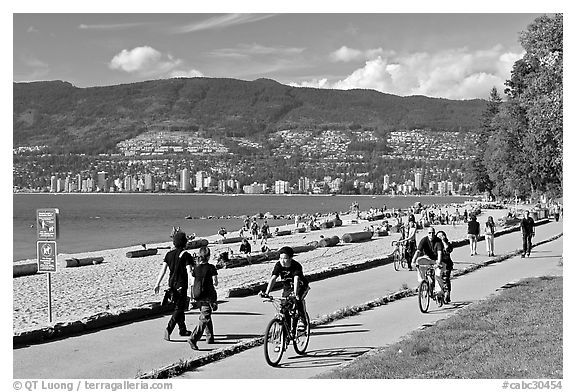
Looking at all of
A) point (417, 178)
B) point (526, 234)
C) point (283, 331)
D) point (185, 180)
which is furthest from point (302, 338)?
point (417, 178)

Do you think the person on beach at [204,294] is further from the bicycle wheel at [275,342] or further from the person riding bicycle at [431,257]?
the person riding bicycle at [431,257]

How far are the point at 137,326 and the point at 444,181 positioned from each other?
8907 cm

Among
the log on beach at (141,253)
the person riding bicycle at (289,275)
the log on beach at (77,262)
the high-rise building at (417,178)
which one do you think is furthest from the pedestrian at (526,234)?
the high-rise building at (417,178)

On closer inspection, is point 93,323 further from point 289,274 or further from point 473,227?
point 473,227

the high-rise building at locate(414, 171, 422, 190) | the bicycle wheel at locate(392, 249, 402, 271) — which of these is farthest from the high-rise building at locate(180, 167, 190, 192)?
the bicycle wheel at locate(392, 249, 402, 271)

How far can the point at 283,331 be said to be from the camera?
328 inches

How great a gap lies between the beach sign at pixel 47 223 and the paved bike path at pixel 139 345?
1541 millimetres

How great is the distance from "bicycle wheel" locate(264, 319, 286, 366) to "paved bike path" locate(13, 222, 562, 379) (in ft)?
1.11

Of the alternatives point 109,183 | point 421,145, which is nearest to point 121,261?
point 109,183

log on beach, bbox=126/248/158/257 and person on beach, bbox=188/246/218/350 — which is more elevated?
person on beach, bbox=188/246/218/350

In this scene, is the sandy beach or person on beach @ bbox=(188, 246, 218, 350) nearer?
person on beach @ bbox=(188, 246, 218, 350)

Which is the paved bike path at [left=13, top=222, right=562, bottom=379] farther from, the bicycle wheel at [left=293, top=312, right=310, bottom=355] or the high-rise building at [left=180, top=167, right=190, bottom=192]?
the high-rise building at [left=180, top=167, right=190, bottom=192]

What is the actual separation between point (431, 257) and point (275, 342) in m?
5.00

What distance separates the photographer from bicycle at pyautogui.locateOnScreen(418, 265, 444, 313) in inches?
461
